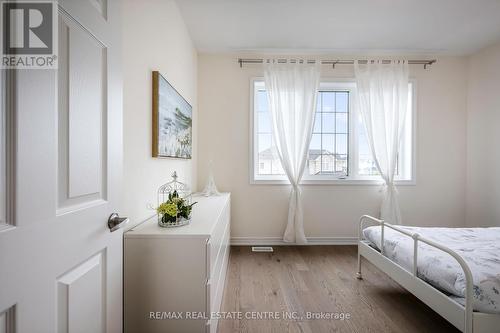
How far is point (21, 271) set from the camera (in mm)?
539

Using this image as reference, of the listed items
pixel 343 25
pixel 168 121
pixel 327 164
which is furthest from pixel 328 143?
pixel 168 121

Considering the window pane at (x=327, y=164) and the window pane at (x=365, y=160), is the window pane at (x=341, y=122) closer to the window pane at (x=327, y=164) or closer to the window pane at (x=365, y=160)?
the window pane at (x=365, y=160)

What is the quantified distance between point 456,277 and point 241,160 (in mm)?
2423

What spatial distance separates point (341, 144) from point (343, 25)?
1492 mm

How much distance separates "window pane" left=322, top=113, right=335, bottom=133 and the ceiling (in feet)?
2.75

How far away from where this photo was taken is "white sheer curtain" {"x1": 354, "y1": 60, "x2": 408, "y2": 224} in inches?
123

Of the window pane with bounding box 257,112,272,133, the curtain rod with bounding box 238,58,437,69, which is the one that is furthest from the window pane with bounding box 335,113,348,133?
the window pane with bounding box 257,112,272,133

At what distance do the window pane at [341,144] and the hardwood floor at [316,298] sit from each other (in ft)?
4.68

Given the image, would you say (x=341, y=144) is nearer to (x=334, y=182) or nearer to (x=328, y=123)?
(x=328, y=123)

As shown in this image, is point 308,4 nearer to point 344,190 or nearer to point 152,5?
point 152,5

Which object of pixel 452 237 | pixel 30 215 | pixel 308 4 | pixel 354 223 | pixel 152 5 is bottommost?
pixel 354 223

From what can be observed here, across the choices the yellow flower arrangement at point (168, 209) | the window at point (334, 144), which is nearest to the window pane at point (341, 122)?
the window at point (334, 144)

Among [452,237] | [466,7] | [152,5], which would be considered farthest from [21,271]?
[466,7]

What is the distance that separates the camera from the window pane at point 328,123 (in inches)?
132
